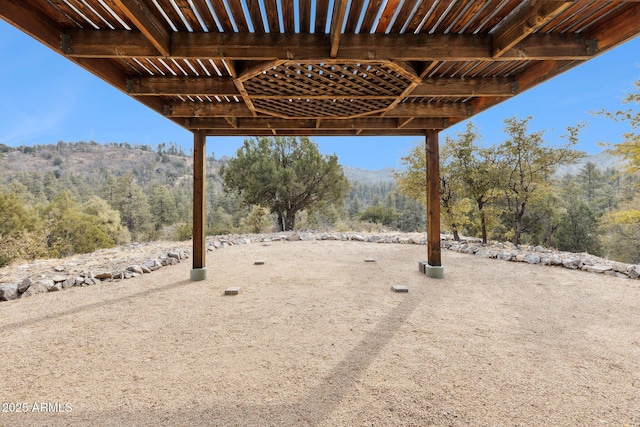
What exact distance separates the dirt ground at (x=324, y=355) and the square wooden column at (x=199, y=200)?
40cm

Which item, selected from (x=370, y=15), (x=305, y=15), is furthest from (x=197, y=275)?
(x=370, y=15)

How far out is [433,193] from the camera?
14.0 ft

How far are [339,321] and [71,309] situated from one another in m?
2.92

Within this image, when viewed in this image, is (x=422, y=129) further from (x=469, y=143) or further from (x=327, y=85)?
(x=469, y=143)

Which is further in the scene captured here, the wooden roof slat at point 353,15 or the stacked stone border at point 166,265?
the stacked stone border at point 166,265

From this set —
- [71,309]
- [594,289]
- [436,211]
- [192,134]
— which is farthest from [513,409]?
[192,134]

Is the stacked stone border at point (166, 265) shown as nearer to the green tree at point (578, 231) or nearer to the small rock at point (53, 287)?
the small rock at point (53, 287)

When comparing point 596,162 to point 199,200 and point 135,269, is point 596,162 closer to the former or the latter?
point 199,200

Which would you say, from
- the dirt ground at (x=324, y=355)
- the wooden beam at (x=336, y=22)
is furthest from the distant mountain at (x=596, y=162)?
the wooden beam at (x=336, y=22)

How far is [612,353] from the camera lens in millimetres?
2100

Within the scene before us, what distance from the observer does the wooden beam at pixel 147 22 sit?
153cm

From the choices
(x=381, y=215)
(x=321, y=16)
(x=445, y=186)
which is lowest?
(x=381, y=215)

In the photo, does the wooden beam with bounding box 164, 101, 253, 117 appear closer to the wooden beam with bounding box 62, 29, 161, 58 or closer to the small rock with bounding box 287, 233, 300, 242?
the wooden beam with bounding box 62, 29, 161, 58

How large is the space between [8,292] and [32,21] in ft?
11.1
